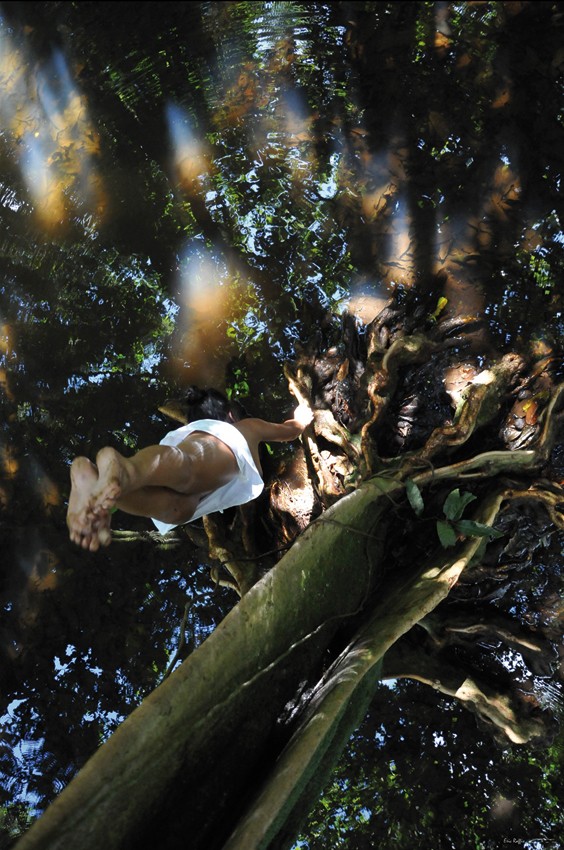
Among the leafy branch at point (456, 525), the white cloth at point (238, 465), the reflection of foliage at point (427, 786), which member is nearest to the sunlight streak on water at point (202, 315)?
the white cloth at point (238, 465)

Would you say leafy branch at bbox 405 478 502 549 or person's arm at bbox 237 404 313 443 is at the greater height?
person's arm at bbox 237 404 313 443

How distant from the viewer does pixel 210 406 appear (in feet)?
13.2

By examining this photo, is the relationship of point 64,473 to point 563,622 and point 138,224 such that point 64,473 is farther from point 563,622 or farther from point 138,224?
point 563,622

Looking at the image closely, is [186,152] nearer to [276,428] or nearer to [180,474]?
[276,428]

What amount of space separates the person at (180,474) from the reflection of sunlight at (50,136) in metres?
1.77

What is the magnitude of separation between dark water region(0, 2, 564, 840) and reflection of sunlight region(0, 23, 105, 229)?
1cm

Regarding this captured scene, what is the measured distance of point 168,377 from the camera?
496cm

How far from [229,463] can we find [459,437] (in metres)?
1.34

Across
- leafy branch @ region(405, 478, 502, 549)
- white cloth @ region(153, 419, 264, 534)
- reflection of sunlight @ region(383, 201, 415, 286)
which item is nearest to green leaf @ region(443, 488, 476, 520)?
leafy branch @ region(405, 478, 502, 549)

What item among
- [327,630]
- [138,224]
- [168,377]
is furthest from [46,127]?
[327,630]

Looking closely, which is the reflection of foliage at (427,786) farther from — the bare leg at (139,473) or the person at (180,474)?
the bare leg at (139,473)

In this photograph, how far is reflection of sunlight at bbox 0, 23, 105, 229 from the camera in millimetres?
4387

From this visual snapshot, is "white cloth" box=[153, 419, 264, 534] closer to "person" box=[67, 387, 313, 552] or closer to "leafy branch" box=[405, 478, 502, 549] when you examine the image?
"person" box=[67, 387, 313, 552]

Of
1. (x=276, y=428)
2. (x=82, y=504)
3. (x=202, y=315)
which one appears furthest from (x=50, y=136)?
(x=82, y=504)
